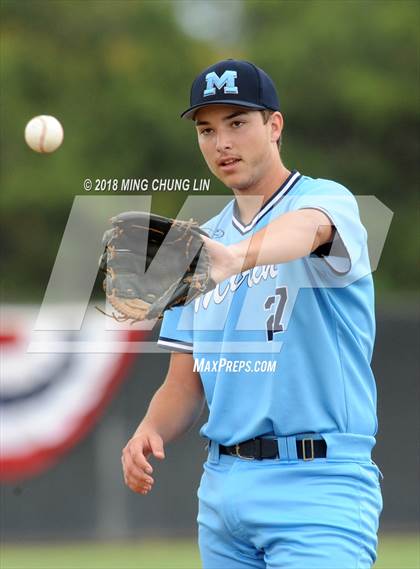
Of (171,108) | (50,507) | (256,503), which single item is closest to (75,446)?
(50,507)

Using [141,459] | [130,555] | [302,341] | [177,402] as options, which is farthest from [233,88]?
[130,555]

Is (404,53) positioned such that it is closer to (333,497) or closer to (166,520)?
(166,520)

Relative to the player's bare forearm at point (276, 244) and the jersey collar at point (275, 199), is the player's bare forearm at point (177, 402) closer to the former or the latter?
the jersey collar at point (275, 199)

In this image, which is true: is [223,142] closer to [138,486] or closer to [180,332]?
[180,332]

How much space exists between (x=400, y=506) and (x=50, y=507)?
8.60 feet

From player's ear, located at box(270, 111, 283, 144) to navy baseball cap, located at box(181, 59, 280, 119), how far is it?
3 centimetres

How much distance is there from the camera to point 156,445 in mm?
3393

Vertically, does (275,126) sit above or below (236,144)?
above

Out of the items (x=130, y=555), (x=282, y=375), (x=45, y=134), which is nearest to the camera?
(x=282, y=375)

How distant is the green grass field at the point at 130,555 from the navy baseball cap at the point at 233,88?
4.65 meters

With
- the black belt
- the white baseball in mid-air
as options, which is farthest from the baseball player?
the white baseball in mid-air

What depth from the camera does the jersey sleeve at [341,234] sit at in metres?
3.02

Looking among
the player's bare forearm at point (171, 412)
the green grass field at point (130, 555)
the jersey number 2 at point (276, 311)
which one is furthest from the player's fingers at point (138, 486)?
the green grass field at point (130, 555)

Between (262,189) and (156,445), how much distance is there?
31.4 inches
